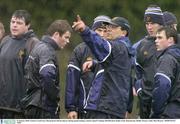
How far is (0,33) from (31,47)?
3.12 ft

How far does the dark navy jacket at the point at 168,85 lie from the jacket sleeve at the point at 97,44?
0.63 meters

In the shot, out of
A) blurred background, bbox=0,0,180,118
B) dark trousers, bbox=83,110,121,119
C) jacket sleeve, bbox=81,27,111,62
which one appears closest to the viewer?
jacket sleeve, bbox=81,27,111,62

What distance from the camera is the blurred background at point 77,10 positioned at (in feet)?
66.4

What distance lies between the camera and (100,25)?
12.3m

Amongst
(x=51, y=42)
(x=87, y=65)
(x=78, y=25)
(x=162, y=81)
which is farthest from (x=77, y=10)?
(x=78, y=25)

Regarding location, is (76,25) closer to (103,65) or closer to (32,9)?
(103,65)

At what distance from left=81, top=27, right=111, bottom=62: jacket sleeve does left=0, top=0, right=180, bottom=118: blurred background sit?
8784 mm

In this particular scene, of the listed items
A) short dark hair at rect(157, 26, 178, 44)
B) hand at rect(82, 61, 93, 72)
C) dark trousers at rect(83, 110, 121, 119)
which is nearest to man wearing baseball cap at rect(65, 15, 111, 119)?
hand at rect(82, 61, 93, 72)

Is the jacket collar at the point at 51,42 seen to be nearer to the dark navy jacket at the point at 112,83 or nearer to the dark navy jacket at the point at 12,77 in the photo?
the dark navy jacket at the point at 12,77

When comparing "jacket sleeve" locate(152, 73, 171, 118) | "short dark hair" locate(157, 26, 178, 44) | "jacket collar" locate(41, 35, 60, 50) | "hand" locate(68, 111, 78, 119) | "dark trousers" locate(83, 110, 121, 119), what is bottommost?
"hand" locate(68, 111, 78, 119)

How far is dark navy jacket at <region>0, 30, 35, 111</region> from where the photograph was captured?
1172 cm

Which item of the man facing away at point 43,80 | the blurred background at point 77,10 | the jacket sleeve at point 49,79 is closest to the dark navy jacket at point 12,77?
the man facing away at point 43,80

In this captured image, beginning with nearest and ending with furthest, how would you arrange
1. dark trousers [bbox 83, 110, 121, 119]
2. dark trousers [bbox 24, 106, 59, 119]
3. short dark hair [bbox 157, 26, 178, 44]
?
1. dark trousers [bbox 83, 110, 121, 119]
2. short dark hair [bbox 157, 26, 178, 44]
3. dark trousers [bbox 24, 106, 59, 119]

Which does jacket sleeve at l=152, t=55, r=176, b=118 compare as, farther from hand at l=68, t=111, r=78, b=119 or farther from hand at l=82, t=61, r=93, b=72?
hand at l=68, t=111, r=78, b=119
